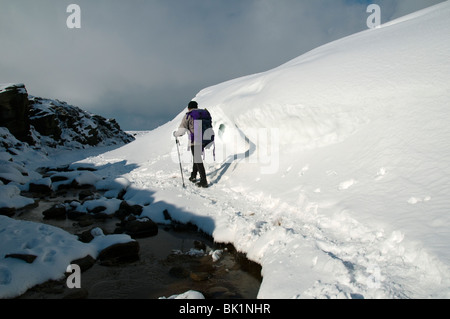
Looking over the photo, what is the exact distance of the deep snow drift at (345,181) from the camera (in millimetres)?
2803

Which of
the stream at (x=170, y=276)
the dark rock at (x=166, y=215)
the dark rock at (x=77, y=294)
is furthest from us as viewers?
the dark rock at (x=166, y=215)

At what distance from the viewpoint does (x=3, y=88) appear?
23.0 metres

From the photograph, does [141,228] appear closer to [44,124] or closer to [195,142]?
[195,142]

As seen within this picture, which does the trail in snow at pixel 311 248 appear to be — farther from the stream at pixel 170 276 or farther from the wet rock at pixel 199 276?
the wet rock at pixel 199 276

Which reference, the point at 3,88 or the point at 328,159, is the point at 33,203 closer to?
the point at 328,159

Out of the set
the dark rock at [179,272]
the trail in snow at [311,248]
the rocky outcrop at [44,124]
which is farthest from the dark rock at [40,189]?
the rocky outcrop at [44,124]

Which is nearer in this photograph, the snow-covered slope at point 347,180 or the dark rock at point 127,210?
the snow-covered slope at point 347,180

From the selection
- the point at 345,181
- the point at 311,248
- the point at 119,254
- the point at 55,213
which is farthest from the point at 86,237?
the point at 345,181

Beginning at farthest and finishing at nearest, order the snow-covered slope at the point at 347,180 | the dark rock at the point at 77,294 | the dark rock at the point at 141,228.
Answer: the dark rock at the point at 141,228, the dark rock at the point at 77,294, the snow-covered slope at the point at 347,180

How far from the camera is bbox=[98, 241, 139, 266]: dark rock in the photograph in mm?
4316

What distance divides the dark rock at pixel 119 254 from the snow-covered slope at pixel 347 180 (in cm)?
155

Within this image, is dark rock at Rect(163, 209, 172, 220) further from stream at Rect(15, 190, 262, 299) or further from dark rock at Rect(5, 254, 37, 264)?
dark rock at Rect(5, 254, 37, 264)

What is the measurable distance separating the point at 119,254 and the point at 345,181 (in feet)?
14.8

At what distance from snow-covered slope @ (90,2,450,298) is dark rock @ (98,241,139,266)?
1.55 metres
